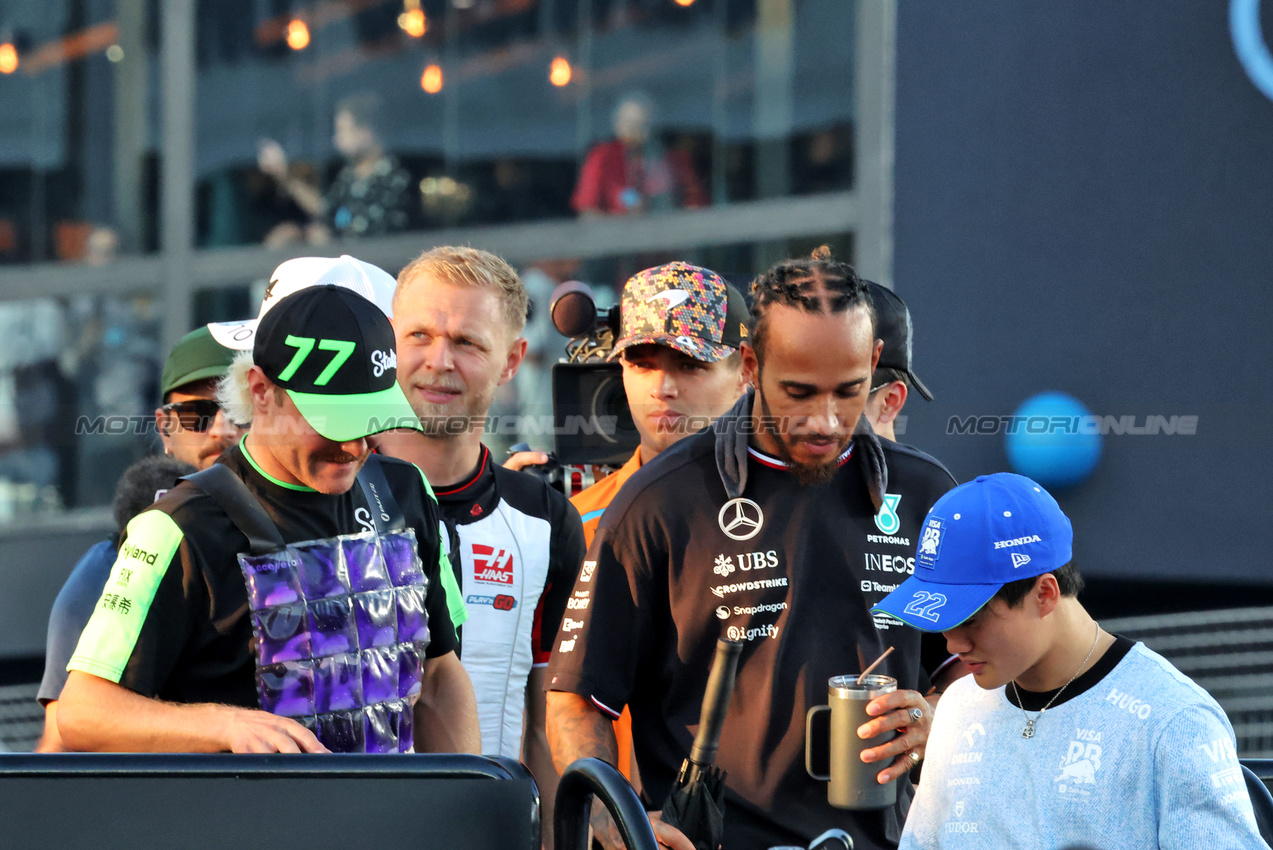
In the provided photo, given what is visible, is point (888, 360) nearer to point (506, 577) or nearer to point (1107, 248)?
point (506, 577)

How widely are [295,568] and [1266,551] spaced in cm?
875

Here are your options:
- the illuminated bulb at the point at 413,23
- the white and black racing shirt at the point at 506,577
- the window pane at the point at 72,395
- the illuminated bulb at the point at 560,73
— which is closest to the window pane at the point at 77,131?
the window pane at the point at 72,395

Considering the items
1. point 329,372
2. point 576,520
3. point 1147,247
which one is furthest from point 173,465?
point 1147,247

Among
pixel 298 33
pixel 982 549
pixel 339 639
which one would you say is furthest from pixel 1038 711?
pixel 298 33

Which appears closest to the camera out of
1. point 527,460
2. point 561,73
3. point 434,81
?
point 527,460

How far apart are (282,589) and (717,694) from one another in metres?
0.81

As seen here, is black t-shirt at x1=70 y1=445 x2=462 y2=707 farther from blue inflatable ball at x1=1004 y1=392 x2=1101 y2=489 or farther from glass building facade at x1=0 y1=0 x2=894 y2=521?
glass building facade at x1=0 y1=0 x2=894 y2=521

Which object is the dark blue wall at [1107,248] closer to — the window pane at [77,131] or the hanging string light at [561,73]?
the hanging string light at [561,73]

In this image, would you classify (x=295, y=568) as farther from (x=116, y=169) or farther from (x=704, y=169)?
(x=116, y=169)

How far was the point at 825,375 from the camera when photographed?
290cm

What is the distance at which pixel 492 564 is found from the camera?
3.79 m

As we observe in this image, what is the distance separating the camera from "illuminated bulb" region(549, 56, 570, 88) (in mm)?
12852

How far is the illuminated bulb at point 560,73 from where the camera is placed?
42.2ft

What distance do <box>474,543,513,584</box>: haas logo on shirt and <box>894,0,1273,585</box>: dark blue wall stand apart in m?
7.10
